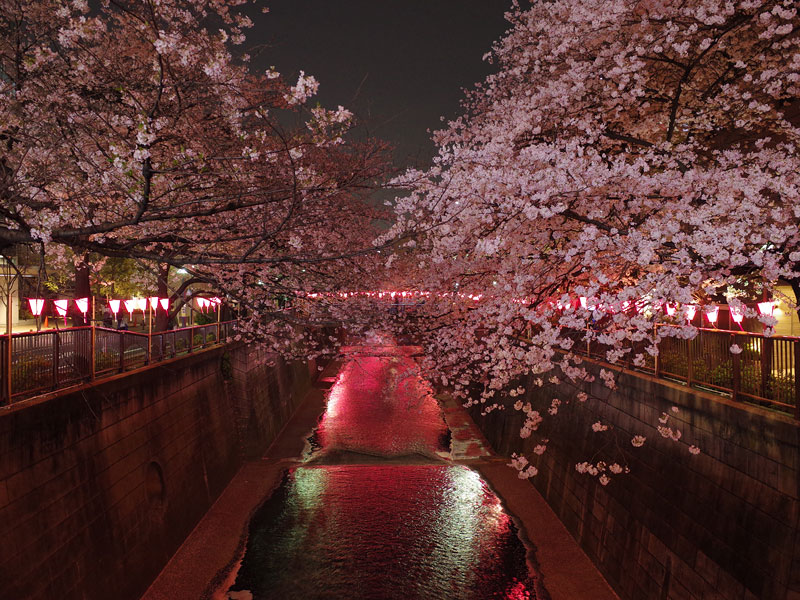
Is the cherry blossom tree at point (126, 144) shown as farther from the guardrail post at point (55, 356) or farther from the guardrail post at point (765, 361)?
the guardrail post at point (765, 361)

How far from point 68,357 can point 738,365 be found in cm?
1104

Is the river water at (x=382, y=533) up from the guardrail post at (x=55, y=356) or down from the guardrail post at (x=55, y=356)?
down

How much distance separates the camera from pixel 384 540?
47.8 feet

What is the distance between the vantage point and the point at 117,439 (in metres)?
11.0

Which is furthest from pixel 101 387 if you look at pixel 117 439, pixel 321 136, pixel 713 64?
pixel 713 64

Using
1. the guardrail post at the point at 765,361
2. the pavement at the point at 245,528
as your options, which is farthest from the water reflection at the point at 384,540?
the guardrail post at the point at 765,361

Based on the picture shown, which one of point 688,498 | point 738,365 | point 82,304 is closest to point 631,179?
point 738,365

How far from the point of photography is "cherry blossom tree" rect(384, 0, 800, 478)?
841cm

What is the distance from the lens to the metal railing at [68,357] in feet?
26.8

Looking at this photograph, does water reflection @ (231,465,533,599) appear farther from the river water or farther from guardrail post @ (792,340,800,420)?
guardrail post @ (792,340,800,420)

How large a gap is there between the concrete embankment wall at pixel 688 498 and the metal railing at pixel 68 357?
991 cm

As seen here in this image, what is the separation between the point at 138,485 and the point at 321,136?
28.1ft

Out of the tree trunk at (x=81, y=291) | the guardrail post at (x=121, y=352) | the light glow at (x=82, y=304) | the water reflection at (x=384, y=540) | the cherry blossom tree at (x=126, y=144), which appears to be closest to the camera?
the cherry blossom tree at (x=126, y=144)

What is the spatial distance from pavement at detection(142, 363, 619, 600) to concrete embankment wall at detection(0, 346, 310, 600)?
16.9 inches
